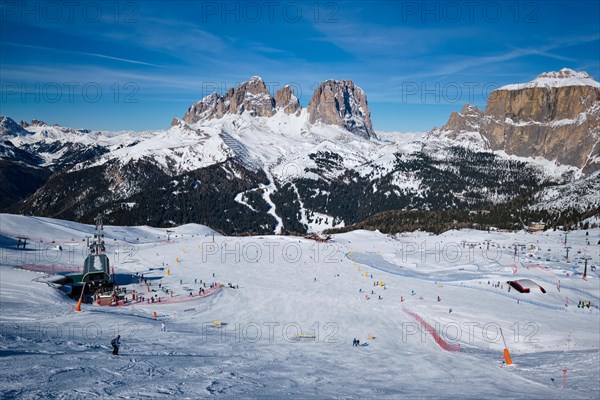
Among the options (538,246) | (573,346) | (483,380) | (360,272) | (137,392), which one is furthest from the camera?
(538,246)

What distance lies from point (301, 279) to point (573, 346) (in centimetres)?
3584

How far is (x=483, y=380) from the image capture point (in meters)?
27.6

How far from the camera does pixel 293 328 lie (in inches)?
1558

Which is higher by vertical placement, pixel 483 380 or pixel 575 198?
pixel 575 198

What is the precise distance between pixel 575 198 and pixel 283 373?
21457 centimetres

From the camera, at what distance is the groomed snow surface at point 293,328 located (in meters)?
21.7

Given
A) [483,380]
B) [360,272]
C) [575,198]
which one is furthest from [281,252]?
[575,198]

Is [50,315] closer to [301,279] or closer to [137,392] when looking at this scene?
[137,392]

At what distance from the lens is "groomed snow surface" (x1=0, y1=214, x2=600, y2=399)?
71.3ft

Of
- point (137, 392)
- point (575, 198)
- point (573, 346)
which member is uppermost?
point (575, 198)

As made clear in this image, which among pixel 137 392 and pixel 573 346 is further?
pixel 573 346

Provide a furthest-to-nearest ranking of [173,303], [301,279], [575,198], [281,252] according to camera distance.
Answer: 1. [575,198]
2. [281,252]
3. [301,279]
4. [173,303]

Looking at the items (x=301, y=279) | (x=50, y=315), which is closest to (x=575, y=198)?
(x=301, y=279)

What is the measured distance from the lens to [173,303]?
46406 mm
